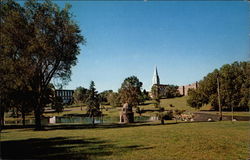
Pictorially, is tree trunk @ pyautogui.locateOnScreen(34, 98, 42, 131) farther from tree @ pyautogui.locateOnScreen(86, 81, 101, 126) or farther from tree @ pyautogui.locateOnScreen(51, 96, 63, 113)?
tree @ pyautogui.locateOnScreen(51, 96, 63, 113)

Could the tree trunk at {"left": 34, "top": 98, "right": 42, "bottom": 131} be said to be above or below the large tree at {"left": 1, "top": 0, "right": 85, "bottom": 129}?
below

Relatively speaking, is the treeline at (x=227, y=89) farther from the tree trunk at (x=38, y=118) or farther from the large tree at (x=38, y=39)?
the tree trunk at (x=38, y=118)

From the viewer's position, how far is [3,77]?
22859 millimetres

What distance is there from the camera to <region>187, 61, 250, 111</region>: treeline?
185ft

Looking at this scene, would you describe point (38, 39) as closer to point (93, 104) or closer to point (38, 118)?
point (38, 118)

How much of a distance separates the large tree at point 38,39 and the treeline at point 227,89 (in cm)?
4502

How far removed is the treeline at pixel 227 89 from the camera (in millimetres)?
56469

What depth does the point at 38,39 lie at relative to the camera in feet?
82.1

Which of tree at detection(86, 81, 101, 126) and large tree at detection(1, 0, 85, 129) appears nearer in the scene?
large tree at detection(1, 0, 85, 129)

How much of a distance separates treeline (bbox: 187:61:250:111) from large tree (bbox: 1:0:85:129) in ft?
148

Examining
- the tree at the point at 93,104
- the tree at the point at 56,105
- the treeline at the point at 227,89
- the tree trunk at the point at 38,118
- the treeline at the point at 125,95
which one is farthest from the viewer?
the treeline at the point at 125,95

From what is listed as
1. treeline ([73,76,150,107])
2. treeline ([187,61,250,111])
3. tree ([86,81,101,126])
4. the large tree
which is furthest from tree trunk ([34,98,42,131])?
treeline ([187,61,250,111])

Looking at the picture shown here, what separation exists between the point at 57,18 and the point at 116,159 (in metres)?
24.2

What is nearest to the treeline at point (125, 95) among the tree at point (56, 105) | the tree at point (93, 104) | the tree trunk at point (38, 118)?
the tree at point (93, 104)
